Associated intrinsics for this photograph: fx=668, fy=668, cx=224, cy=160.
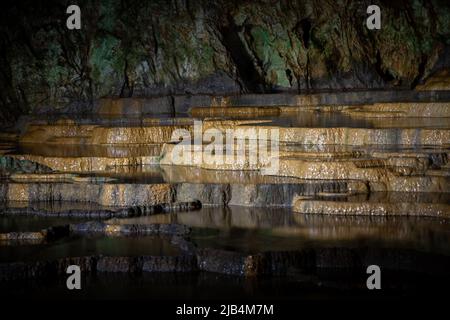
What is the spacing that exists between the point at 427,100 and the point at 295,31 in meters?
6.28

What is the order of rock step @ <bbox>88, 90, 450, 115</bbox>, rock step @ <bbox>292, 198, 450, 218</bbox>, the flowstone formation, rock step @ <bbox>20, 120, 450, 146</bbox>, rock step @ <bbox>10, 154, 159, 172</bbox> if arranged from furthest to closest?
rock step @ <bbox>88, 90, 450, 115</bbox>, rock step @ <bbox>10, 154, 159, 172</bbox>, rock step @ <bbox>20, 120, 450, 146</bbox>, rock step @ <bbox>292, 198, 450, 218</bbox>, the flowstone formation

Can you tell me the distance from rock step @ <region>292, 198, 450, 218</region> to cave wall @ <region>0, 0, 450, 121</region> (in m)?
10.4

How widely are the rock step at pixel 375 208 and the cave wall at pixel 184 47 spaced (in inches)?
411

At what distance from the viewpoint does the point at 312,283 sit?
6457mm

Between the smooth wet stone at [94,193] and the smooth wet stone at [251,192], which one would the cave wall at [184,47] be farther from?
the smooth wet stone at [251,192]

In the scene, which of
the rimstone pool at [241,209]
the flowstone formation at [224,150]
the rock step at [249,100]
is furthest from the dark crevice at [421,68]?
the rimstone pool at [241,209]

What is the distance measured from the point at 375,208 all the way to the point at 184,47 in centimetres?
1219

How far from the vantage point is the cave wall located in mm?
19266

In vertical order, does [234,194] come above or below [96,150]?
below

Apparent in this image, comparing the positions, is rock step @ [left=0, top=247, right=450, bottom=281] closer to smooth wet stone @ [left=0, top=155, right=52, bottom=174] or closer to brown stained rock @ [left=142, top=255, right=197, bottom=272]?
brown stained rock @ [left=142, top=255, right=197, bottom=272]

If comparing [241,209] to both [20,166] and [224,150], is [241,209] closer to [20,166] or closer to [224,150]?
[224,150]

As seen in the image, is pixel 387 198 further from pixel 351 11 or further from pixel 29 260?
pixel 351 11

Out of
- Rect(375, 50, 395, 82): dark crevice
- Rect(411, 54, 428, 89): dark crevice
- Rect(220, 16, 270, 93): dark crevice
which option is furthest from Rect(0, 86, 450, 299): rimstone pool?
Rect(220, 16, 270, 93): dark crevice

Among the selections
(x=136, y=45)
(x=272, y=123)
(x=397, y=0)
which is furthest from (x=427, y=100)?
(x=136, y=45)
